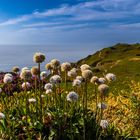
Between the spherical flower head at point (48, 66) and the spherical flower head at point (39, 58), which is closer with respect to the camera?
the spherical flower head at point (39, 58)

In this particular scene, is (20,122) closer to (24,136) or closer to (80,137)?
(24,136)

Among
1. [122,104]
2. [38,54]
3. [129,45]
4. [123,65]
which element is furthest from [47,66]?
[129,45]

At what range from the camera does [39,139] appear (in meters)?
11.5

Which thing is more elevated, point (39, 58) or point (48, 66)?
point (39, 58)

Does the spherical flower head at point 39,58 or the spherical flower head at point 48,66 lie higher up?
the spherical flower head at point 39,58

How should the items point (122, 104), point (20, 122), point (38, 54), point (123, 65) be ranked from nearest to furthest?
1. point (38, 54)
2. point (20, 122)
3. point (122, 104)
4. point (123, 65)

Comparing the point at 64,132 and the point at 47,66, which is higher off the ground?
the point at 47,66

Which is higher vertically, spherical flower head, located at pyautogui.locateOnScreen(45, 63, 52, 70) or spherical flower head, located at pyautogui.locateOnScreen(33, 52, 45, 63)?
spherical flower head, located at pyautogui.locateOnScreen(33, 52, 45, 63)

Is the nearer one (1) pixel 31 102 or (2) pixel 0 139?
(2) pixel 0 139

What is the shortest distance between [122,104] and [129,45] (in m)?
97.8

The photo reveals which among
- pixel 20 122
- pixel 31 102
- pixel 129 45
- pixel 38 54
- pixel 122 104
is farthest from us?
pixel 129 45

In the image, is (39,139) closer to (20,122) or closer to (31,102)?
(20,122)

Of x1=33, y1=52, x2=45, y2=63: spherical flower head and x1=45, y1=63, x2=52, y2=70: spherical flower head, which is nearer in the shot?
x1=33, y1=52, x2=45, y2=63: spherical flower head

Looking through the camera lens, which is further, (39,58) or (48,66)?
(48,66)
